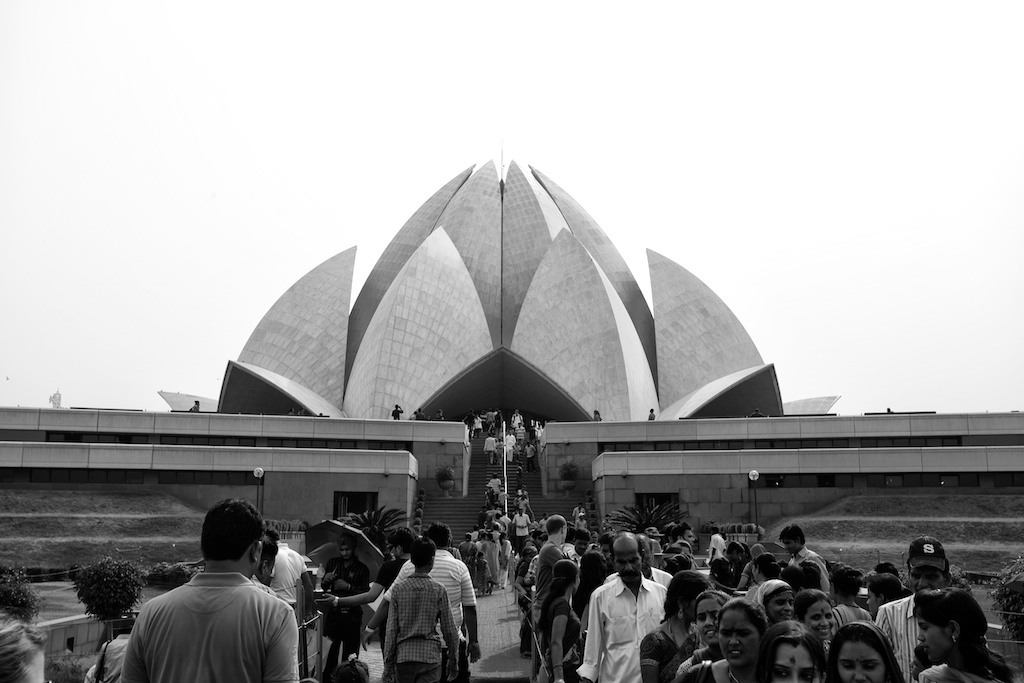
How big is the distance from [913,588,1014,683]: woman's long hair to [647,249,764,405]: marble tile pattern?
25.5m

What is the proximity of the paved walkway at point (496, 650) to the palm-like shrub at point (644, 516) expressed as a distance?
162 inches

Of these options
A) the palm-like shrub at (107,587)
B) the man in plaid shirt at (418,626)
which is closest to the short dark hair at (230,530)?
the man in plaid shirt at (418,626)

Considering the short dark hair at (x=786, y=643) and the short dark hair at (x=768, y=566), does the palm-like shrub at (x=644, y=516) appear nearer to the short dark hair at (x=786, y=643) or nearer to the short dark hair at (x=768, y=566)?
the short dark hair at (x=768, y=566)

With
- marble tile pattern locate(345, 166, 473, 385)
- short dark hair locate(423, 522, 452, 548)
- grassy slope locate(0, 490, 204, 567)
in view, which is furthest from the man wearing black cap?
marble tile pattern locate(345, 166, 473, 385)

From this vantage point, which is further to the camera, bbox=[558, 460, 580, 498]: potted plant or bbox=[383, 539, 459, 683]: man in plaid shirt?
bbox=[558, 460, 580, 498]: potted plant

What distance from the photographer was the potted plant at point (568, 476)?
19.6 metres

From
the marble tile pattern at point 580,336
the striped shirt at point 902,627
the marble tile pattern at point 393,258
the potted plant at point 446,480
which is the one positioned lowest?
the striped shirt at point 902,627

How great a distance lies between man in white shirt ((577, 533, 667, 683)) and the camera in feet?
13.1

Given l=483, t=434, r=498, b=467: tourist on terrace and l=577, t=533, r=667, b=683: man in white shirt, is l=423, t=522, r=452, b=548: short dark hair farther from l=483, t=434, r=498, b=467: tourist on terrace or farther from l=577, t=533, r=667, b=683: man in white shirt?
l=483, t=434, r=498, b=467: tourist on terrace

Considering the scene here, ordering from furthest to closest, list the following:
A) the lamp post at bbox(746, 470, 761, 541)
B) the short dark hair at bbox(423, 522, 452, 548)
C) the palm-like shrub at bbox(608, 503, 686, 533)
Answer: the lamp post at bbox(746, 470, 761, 541) < the palm-like shrub at bbox(608, 503, 686, 533) < the short dark hair at bbox(423, 522, 452, 548)

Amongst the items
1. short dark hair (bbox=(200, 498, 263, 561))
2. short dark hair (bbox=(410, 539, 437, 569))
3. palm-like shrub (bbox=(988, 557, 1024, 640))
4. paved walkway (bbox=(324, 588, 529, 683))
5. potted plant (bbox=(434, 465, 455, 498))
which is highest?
potted plant (bbox=(434, 465, 455, 498))

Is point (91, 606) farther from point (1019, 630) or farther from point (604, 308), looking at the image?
point (604, 308)

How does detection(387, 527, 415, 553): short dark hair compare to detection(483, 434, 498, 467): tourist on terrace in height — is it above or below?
below

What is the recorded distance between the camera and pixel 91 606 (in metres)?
7.67
